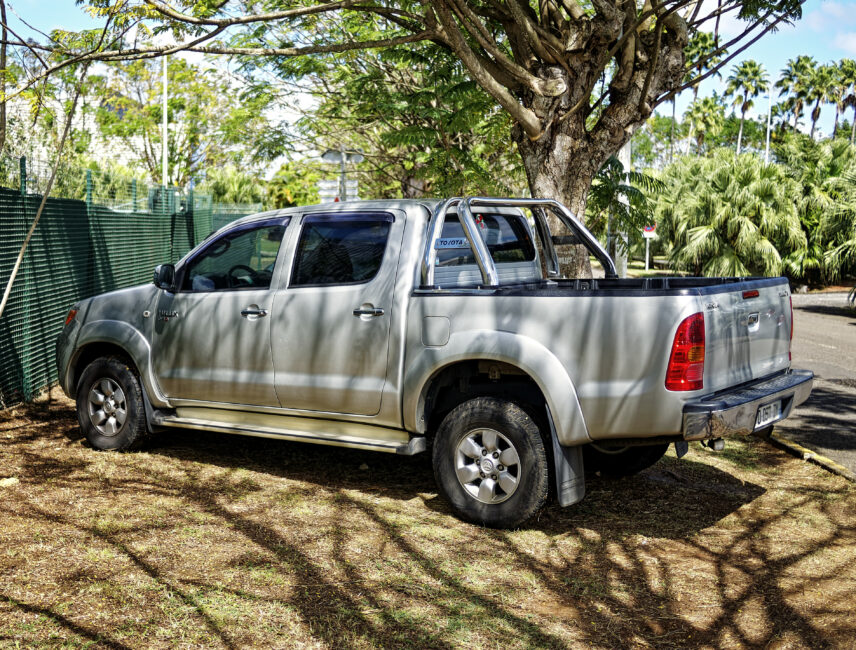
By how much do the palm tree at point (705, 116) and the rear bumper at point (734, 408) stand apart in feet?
274

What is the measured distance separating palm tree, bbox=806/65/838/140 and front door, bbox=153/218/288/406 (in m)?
83.8

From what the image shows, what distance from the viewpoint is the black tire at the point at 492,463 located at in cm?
544

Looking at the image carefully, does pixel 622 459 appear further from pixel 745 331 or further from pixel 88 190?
pixel 88 190

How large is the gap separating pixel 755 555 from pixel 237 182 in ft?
108

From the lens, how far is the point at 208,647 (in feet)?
12.8

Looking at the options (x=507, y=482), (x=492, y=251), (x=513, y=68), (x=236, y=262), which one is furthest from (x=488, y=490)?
(x=513, y=68)

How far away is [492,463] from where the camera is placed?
561 centimetres

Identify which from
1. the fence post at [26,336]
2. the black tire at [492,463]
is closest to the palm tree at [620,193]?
the black tire at [492,463]

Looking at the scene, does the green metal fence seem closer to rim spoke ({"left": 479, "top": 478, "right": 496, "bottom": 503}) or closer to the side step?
the side step

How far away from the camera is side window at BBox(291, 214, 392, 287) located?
20.5 ft

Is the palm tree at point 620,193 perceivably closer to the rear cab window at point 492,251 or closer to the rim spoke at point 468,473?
the rear cab window at point 492,251

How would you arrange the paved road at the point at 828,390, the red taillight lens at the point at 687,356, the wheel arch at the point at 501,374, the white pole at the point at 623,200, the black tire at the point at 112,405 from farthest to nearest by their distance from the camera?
the white pole at the point at 623,200 < the paved road at the point at 828,390 < the black tire at the point at 112,405 < the wheel arch at the point at 501,374 < the red taillight lens at the point at 687,356

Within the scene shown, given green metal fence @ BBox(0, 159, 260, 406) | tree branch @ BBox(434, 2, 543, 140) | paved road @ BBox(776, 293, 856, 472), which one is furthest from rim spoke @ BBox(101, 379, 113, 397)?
paved road @ BBox(776, 293, 856, 472)

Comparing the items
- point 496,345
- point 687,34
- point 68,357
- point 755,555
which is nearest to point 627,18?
point 687,34
